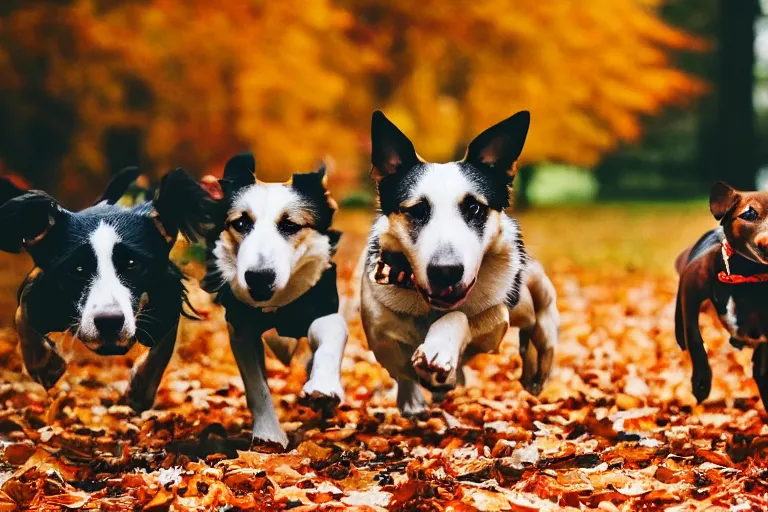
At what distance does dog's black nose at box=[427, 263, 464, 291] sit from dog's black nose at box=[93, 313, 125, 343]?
136cm

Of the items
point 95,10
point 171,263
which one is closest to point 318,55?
point 95,10

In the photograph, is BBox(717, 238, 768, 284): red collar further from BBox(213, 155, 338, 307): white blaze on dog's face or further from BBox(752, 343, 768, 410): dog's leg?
BBox(213, 155, 338, 307): white blaze on dog's face

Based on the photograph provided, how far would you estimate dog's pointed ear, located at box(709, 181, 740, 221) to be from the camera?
3648 millimetres

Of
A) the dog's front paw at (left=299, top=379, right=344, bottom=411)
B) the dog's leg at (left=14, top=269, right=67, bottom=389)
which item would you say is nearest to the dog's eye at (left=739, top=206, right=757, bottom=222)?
the dog's front paw at (left=299, top=379, right=344, bottom=411)

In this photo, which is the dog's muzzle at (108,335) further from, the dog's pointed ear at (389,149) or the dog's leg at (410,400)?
the dog's leg at (410,400)

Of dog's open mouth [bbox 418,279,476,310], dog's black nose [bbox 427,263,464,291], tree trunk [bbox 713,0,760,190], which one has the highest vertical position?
tree trunk [bbox 713,0,760,190]

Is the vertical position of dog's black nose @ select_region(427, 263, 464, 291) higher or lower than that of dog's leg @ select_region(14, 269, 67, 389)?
higher

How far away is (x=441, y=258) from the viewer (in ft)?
10.5

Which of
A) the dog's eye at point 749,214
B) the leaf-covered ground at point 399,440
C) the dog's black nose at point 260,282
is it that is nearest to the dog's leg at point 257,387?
the leaf-covered ground at point 399,440

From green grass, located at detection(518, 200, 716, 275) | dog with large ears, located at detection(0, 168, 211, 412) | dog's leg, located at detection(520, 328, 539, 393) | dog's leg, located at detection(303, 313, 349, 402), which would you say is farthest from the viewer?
green grass, located at detection(518, 200, 716, 275)

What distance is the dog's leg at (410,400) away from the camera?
4.30 m

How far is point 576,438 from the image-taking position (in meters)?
4.11

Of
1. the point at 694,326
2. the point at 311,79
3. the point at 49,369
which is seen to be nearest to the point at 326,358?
the point at 49,369

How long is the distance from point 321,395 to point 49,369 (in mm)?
1517
